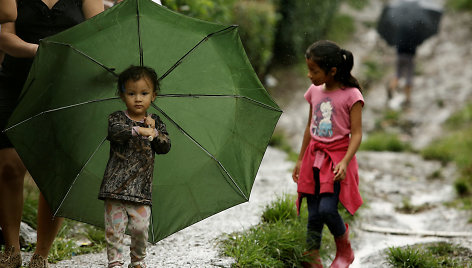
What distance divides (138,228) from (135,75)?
0.75m

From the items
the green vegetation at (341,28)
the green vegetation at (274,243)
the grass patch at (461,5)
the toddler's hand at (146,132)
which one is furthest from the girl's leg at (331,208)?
the grass patch at (461,5)

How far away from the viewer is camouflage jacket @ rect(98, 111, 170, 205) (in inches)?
113

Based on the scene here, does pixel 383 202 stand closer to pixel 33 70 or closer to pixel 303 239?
pixel 303 239

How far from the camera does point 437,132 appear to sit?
941cm

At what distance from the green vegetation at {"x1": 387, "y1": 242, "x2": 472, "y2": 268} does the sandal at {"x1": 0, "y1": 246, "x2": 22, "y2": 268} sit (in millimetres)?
2421

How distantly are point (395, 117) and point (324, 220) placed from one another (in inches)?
263

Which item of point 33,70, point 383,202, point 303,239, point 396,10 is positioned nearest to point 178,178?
point 33,70

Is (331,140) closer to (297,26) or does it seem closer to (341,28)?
(297,26)

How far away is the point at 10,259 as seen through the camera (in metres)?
3.43

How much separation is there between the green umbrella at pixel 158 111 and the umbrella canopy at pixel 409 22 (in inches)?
292

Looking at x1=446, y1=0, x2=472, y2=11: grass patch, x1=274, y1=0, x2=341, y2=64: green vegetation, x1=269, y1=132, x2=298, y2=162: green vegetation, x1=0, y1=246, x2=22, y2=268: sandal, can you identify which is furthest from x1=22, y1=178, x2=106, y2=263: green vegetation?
Answer: x1=446, y1=0, x2=472, y2=11: grass patch

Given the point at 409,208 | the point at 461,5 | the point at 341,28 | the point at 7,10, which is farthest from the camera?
the point at 461,5

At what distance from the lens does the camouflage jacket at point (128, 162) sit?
2.88 meters

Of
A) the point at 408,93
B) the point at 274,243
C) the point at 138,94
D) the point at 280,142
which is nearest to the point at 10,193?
the point at 138,94
